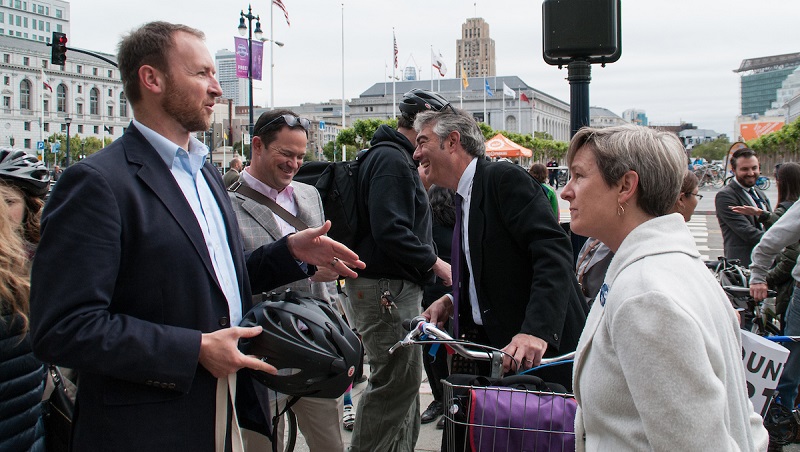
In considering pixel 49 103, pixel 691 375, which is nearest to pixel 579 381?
pixel 691 375

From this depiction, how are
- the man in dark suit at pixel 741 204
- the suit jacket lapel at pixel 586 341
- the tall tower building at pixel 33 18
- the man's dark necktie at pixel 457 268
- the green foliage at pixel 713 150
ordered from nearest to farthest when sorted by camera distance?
1. the suit jacket lapel at pixel 586 341
2. the man's dark necktie at pixel 457 268
3. the man in dark suit at pixel 741 204
4. the tall tower building at pixel 33 18
5. the green foliage at pixel 713 150

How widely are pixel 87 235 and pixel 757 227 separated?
685cm

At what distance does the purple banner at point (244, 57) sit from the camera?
28.6m

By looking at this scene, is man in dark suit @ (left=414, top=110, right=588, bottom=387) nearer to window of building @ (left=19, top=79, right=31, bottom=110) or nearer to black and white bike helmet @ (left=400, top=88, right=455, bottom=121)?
black and white bike helmet @ (left=400, top=88, right=455, bottom=121)

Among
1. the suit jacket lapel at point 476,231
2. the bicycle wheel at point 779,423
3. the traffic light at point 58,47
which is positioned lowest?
the bicycle wheel at point 779,423

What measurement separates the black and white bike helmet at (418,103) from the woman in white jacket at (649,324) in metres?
2.40

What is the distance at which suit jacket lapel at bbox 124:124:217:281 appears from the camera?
2.14 meters

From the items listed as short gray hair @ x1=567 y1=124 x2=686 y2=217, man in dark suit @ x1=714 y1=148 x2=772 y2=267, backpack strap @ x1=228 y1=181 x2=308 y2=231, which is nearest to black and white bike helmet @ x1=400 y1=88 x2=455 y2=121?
backpack strap @ x1=228 y1=181 x2=308 y2=231

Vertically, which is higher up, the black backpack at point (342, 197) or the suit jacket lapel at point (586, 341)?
the black backpack at point (342, 197)

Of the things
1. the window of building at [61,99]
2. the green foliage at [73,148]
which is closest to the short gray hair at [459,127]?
the green foliage at [73,148]

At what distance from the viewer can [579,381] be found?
1.81 metres

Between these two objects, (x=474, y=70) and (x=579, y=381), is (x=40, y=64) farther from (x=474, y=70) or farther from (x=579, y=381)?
(x=579, y=381)

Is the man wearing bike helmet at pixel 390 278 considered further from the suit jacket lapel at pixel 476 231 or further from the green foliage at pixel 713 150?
the green foliage at pixel 713 150

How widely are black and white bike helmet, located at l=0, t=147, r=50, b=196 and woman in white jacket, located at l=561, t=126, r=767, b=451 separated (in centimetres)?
274
